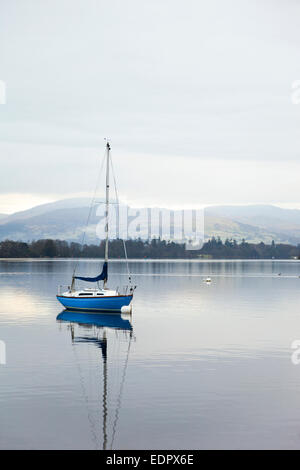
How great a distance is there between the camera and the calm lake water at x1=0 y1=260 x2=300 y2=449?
79.5ft

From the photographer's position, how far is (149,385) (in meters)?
32.9

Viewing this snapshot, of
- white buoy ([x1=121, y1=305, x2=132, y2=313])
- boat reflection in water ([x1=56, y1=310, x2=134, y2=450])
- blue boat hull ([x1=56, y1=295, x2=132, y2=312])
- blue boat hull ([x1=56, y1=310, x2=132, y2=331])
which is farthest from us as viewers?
white buoy ([x1=121, y1=305, x2=132, y2=313])

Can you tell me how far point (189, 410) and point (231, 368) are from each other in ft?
36.0

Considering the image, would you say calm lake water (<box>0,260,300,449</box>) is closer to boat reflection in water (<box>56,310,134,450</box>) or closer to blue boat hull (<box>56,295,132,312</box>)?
boat reflection in water (<box>56,310,134,450</box>)

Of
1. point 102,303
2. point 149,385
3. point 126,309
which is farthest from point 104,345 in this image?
point 126,309

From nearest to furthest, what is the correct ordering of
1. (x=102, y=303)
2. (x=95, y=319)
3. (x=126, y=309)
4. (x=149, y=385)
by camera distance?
(x=149, y=385)
(x=95, y=319)
(x=102, y=303)
(x=126, y=309)

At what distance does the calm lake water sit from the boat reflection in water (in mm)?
86

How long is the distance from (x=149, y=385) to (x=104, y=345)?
52.8 ft

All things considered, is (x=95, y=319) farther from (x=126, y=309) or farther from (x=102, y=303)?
(x=126, y=309)

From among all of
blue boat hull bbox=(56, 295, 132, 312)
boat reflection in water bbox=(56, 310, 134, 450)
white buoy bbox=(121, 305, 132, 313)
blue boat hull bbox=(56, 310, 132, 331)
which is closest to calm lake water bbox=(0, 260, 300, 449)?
boat reflection in water bbox=(56, 310, 134, 450)

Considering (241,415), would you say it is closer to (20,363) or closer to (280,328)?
(20,363)

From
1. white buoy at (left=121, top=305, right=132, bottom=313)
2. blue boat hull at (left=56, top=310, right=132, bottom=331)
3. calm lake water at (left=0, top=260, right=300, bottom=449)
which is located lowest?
blue boat hull at (left=56, top=310, right=132, bottom=331)

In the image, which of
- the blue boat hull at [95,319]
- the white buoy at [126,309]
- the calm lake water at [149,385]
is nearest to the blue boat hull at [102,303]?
the white buoy at [126,309]

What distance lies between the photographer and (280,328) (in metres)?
60.3
